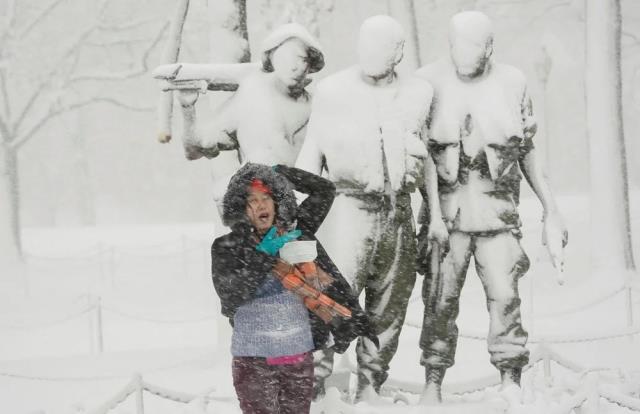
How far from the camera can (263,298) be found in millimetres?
3225

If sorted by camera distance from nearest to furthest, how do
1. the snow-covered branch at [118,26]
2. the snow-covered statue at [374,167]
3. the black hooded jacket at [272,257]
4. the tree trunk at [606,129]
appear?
1. the black hooded jacket at [272,257]
2. the snow-covered statue at [374,167]
3. the tree trunk at [606,129]
4. the snow-covered branch at [118,26]

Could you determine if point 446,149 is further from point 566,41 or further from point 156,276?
point 566,41

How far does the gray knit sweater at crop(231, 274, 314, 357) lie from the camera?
3199mm

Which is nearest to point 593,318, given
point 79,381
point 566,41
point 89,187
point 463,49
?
point 79,381

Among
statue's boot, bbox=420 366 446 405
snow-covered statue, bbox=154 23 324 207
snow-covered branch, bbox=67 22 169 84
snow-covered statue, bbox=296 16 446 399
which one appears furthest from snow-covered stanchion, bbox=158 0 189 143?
snow-covered branch, bbox=67 22 169 84

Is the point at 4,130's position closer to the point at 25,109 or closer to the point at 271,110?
the point at 25,109

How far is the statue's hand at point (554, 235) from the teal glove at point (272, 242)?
1.69m

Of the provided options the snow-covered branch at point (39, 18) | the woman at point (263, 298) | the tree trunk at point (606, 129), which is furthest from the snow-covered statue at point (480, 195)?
the snow-covered branch at point (39, 18)

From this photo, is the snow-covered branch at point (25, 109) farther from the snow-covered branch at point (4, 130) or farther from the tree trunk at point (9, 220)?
the tree trunk at point (9, 220)

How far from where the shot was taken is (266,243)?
317cm

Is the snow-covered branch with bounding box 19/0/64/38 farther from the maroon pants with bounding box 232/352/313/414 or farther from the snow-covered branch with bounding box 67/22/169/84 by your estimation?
the maroon pants with bounding box 232/352/313/414

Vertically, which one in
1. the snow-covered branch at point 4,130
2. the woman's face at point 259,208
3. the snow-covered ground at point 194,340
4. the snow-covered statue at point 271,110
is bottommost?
the snow-covered ground at point 194,340

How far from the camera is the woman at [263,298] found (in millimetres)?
3164

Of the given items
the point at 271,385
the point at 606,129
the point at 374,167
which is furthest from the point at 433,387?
the point at 606,129
